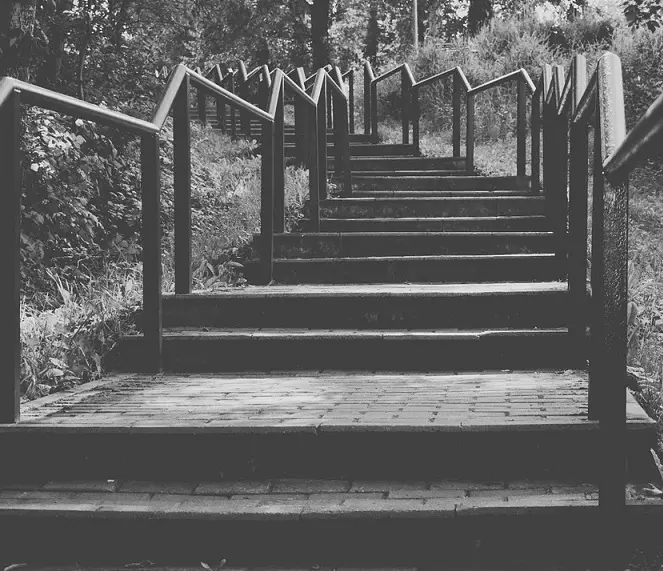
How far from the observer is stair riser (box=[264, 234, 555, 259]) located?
17.7 ft

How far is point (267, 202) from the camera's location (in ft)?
16.6

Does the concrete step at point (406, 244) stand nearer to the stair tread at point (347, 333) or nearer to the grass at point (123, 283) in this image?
the grass at point (123, 283)

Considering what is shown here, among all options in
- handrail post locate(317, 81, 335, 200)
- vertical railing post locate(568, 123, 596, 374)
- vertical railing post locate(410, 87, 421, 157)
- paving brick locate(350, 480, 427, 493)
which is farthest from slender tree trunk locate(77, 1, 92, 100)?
paving brick locate(350, 480, 427, 493)

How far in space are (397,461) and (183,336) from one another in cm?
153

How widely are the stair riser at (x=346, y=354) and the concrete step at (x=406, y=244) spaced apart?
1.57 meters

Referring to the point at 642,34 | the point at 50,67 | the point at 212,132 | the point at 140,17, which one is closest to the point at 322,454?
the point at 50,67

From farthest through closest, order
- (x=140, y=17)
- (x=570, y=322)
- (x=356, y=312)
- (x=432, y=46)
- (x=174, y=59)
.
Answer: (x=432, y=46)
(x=174, y=59)
(x=140, y=17)
(x=356, y=312)
(x=570, y=322)

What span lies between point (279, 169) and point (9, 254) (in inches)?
113

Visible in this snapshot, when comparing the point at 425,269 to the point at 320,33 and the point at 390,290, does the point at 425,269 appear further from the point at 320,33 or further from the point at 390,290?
the point at 320,33

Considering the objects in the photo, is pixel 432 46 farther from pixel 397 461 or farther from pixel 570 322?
pixel 397 461

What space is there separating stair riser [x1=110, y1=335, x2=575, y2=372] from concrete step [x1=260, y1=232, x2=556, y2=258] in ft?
5.15

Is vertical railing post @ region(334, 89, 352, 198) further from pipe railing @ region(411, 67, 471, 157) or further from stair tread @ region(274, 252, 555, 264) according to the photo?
stair tread @ region(274, 252, 555, 264)

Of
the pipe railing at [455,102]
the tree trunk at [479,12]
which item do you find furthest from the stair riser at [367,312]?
the tree trunk at [479,12]

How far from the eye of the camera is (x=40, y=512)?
2.59 metres
